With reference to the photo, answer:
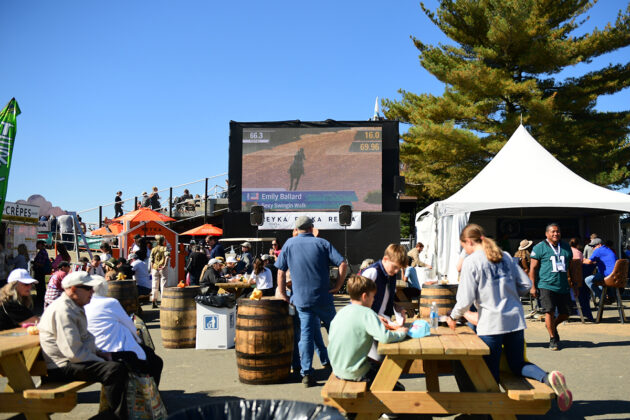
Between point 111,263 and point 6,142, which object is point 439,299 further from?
point 6,142

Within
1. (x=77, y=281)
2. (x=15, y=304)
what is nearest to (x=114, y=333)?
(x=77, y=281)

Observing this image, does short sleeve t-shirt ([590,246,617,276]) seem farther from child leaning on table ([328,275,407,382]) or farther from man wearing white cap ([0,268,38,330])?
man wearing white cap ([0,268,38,330])

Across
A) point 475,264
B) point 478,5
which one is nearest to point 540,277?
point 475,264

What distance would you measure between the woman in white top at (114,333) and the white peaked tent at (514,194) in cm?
870

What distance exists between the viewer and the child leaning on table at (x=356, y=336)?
13.2 ft

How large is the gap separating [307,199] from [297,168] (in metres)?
1.05

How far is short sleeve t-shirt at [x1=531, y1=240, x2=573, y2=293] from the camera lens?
7.44m

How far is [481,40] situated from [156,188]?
14.8 metres

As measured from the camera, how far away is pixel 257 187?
59.7ft

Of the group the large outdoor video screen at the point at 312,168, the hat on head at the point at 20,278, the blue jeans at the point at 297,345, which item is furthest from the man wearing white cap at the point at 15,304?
the large outdoor video screen at the point at 312,168

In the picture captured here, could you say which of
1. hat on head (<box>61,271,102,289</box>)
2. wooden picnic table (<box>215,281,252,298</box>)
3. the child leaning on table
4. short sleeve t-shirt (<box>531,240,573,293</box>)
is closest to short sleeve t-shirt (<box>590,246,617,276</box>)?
short sleeve t-shirt (<box>531,240,573,293</box>)

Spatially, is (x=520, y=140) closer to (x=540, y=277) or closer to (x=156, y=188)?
(x=540, y=277)

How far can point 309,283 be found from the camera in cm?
586

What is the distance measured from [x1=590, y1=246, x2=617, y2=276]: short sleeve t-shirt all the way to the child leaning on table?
8062 millimetres
